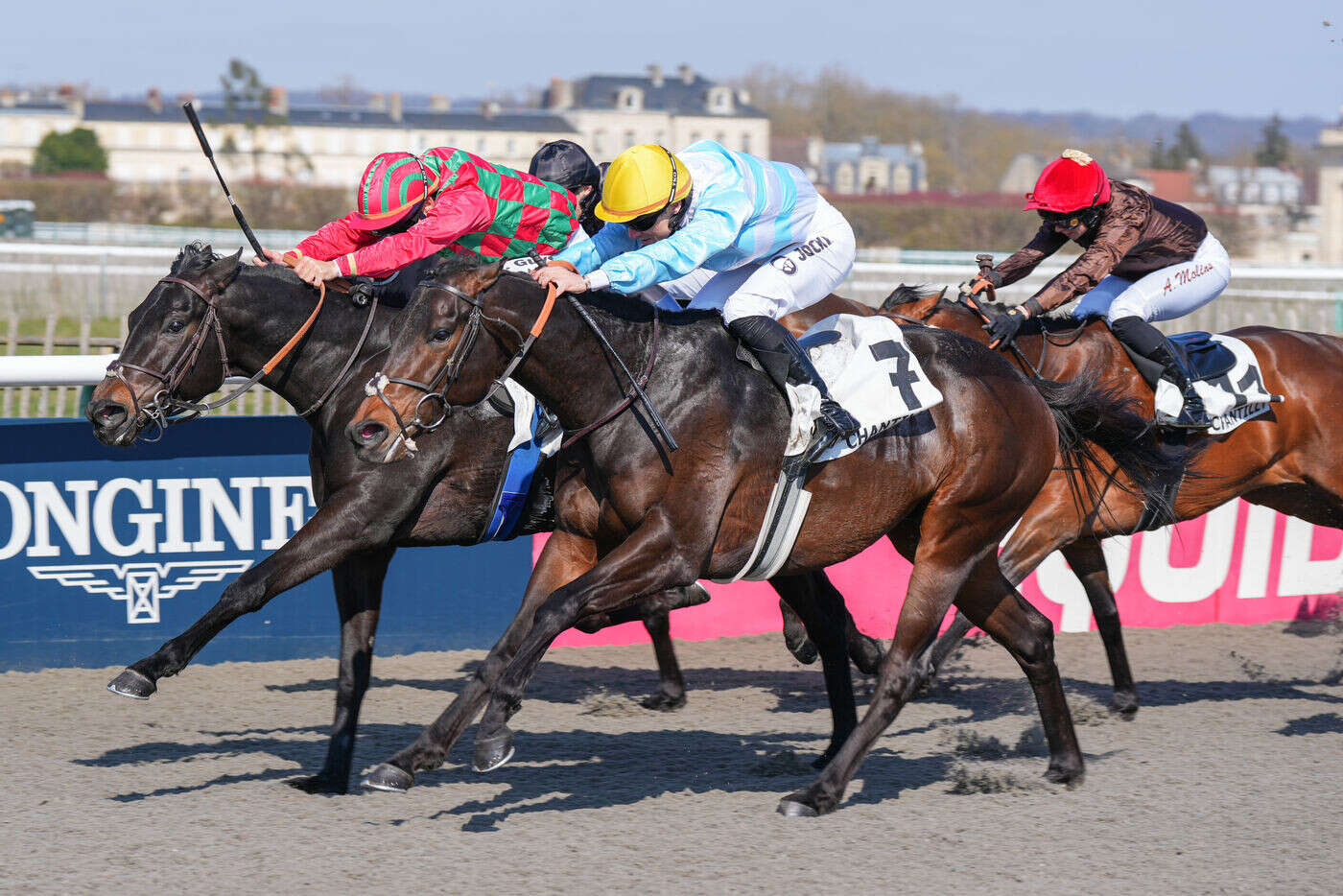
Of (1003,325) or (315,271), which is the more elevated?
(315,271)

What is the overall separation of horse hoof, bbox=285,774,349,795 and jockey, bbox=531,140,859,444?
5.73 ft

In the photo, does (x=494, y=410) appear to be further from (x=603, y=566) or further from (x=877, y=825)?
(x=877, y=825)

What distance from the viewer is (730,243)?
434 cm

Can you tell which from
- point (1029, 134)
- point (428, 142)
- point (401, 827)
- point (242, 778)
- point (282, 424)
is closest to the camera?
point (401, 827)

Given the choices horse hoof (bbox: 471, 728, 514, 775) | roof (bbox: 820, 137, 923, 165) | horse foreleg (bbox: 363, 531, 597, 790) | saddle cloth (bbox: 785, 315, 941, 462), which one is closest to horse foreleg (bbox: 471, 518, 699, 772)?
horse hoof (bbox: 471, 728, 514, 775)

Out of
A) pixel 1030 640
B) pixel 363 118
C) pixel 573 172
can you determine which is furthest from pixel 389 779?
pixel 363 118

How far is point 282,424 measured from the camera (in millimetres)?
6770

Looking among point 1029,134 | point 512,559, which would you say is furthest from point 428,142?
point 512,559

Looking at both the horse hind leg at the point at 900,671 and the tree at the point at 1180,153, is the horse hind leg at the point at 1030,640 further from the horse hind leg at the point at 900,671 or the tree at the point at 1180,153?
the tree at the point at 1180,153

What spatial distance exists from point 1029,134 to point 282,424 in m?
84.4

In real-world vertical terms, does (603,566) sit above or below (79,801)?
above

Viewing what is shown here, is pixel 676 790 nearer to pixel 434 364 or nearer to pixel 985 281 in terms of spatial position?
pixel 434 364

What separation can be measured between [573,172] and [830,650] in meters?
2.03

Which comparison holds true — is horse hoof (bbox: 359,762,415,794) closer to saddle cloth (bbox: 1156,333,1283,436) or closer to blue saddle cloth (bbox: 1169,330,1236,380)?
saddle cloth (bbox: 1156,333,1283,436)
